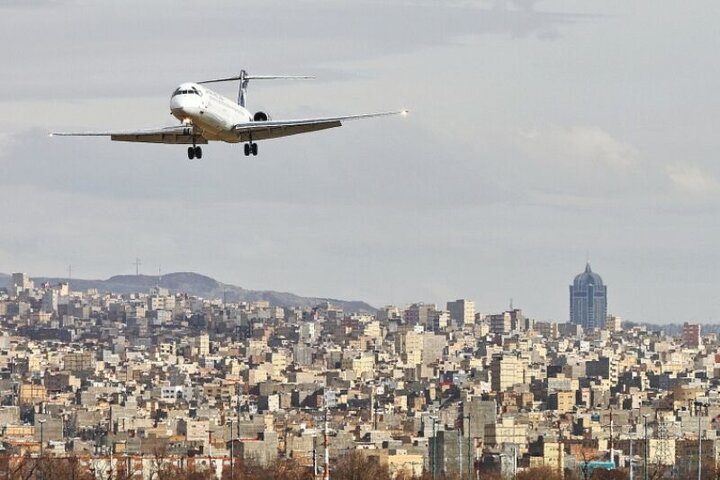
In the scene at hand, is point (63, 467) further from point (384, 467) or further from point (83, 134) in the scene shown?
point (83, 134)

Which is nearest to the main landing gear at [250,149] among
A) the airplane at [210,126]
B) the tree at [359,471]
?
the airplane at [210,126]

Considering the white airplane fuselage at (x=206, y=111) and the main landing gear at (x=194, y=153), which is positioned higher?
the white airplane fuselage at (x=206, y=111)

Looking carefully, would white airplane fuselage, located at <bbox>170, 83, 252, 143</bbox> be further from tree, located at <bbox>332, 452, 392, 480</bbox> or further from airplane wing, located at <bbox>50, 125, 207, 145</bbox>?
tree, located at <bbox>332, 452, 392, 480</bbox>

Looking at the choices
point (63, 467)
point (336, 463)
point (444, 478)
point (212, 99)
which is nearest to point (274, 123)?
point (212, 99)

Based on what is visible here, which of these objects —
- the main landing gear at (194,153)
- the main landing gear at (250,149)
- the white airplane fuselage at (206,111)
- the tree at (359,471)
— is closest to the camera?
the white airplane fuselage at (206,111)

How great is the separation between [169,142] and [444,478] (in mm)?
82506

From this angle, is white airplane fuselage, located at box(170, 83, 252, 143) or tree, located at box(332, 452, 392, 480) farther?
tree, located at box(332, 452, 392, 480)

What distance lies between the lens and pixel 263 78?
11056cm

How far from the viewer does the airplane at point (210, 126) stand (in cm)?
9762

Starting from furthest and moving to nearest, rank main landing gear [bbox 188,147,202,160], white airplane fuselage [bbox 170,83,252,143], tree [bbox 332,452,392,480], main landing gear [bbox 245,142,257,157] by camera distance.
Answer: tree [bbox 332,452,392,480] → main landing gear [bbox 245,142,257,157] → main landing gear [bbox 188,147,202,160] → white airplane fuselage [bbox 170,83,252,143]

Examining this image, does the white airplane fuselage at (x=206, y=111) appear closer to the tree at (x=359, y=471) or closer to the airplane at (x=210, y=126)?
the airplane at (x=210, y=126)

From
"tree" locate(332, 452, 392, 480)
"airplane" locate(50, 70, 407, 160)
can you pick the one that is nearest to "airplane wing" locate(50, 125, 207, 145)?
"airplane" locate(50, 70, 407, 160)

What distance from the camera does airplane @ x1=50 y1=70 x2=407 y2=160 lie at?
320 ft

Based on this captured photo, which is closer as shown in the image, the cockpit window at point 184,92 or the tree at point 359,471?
the cockpit window at point 184,92
